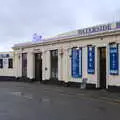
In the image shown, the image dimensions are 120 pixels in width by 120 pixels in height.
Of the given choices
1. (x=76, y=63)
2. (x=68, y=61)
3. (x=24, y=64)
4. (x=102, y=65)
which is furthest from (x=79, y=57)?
(x=24, y=64)

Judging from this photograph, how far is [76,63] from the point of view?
125 ft

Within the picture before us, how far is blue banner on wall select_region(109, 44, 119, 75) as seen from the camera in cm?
3222

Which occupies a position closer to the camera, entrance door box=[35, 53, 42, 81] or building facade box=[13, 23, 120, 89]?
building facade box=[13, 23, 120, 89]

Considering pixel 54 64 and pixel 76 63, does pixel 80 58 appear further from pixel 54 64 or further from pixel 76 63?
pixel 54 64

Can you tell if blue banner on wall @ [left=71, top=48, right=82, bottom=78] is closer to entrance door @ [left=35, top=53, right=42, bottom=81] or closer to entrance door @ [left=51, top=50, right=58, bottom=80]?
entrance door @ [left=51, top=50, right=58, bottom=80]

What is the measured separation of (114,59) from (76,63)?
6.18 meters

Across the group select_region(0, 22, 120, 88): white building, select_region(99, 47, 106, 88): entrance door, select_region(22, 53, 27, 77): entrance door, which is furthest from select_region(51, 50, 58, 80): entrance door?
select_region(99, 47, 106, 88): entrance door

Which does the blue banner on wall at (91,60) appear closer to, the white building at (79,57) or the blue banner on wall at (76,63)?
the white building at (79,57)

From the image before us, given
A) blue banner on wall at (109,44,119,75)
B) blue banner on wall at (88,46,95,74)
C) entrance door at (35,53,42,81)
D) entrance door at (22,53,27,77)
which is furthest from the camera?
entrance door at (22,53,27,77)

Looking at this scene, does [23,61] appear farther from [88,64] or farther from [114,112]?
[114,112]

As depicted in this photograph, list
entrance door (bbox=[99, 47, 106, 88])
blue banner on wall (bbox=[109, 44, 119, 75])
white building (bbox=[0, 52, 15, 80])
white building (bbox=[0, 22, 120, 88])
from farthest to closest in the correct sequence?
1. white building (bbox=[0, 52, 15, 80])
2. entrance door (bbox=[99, 47, 106, 88])
3. white building (bbox=[0, 22, 120, 88])
4. blue banner on wall (bbox=[109, 44, 119, 75])

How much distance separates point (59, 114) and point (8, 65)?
134 ft

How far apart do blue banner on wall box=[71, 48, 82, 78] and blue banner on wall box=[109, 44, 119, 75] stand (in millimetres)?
4967

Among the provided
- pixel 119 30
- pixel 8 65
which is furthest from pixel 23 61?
pixel 119 30
